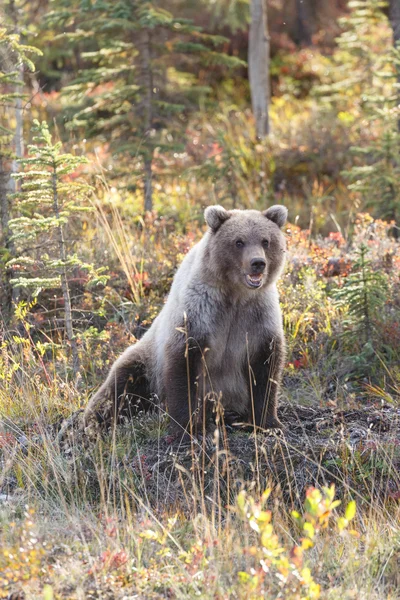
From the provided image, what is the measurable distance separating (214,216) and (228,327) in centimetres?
72

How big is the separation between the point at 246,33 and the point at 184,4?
1.50 metres

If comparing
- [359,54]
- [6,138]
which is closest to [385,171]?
[6,138]

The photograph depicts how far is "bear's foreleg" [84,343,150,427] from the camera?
17.8ft

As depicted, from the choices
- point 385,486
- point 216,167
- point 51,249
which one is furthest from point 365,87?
point 385,486

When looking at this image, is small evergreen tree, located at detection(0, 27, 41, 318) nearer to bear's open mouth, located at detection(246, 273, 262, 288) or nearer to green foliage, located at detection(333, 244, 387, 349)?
bear's open mouth, located at detection(246, 273, 262, 288)

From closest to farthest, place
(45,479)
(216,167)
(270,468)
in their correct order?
(45,479)
(270,468)
(216,167)

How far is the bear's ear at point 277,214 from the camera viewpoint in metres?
5.30

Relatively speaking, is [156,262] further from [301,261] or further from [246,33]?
[246,33]

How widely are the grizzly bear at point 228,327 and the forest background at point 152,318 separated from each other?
0.27 meters

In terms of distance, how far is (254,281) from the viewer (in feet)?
16.3

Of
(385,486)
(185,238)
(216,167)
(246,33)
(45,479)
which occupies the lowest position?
(385,486)

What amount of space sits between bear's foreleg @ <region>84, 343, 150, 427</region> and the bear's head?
3.24 ft

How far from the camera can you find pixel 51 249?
750cm

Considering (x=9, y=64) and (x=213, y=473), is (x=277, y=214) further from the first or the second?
(x=9, y=64)
